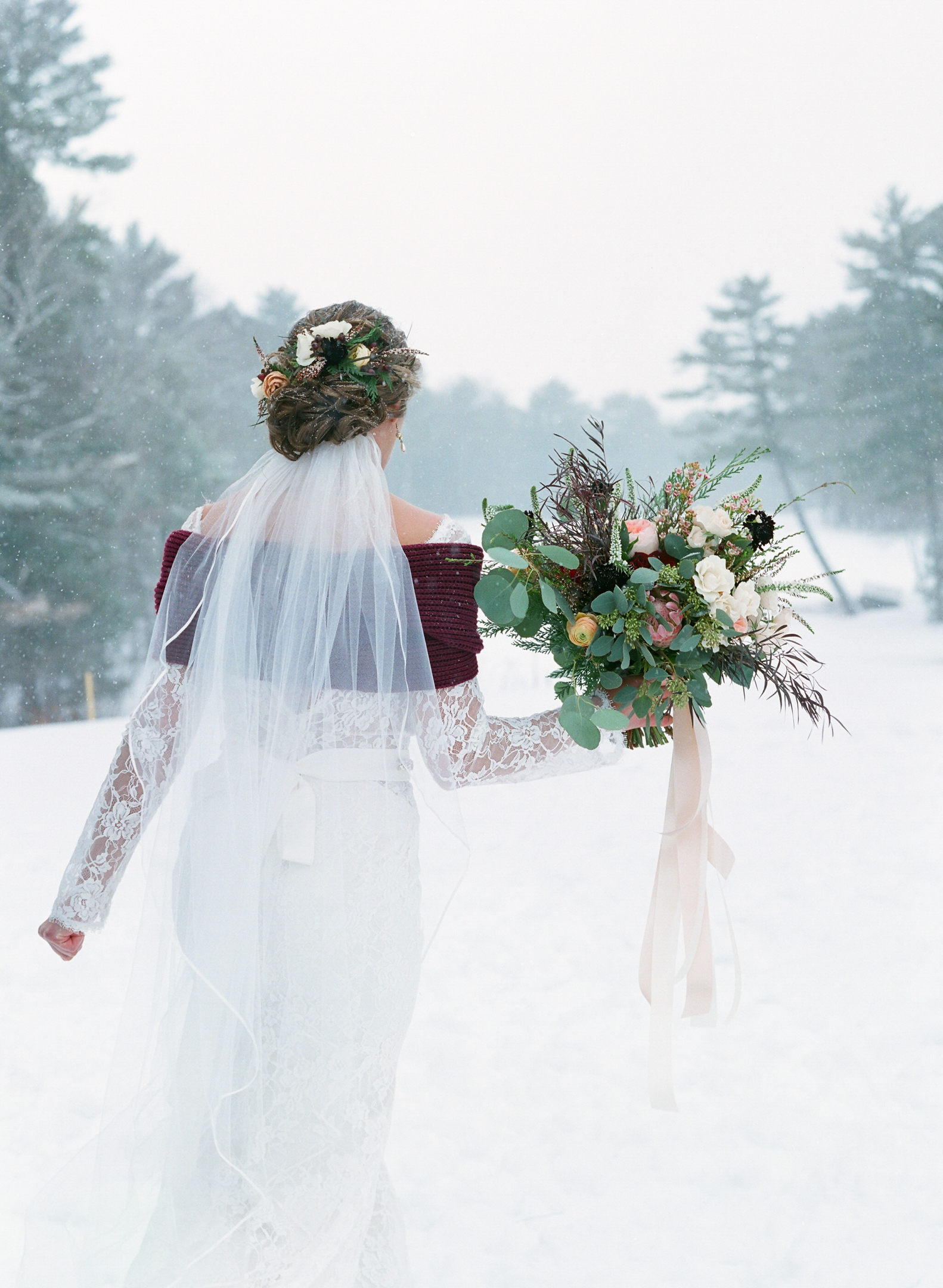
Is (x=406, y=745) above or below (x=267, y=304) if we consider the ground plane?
below

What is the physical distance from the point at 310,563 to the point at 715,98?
21.7 feet

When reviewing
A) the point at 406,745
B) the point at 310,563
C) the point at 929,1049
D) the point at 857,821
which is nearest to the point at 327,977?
the point at 406,745

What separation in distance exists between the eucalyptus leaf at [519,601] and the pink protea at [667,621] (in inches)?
6.2

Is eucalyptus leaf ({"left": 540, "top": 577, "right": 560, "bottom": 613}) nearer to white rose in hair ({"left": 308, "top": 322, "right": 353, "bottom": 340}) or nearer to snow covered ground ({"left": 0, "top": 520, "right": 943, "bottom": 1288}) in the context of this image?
white rose in hair ({"left": 308, "top": 322, "right": 353, "bottom": 340})

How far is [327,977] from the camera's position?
1.35 meters

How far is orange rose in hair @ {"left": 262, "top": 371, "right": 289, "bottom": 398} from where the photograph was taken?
1431mm

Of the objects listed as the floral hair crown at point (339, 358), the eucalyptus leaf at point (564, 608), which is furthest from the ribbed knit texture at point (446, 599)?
the floral hair crown at point (339, 358)

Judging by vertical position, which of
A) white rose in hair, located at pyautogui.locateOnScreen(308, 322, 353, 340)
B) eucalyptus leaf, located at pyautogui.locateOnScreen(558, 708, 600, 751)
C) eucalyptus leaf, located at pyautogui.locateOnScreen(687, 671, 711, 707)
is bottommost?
eucalyptus leaf, located at pyautogui.locateOnScreen(558, 708, 600, 751)

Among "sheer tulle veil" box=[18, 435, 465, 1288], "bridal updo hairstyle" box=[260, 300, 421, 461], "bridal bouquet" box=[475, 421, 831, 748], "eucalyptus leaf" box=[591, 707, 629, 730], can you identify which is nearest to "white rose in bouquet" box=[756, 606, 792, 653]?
"bridal bouquet" box=[475, 421, 831, 748]

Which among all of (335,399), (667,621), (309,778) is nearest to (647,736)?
(667,621)

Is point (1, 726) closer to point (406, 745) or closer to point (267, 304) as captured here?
point (267, 304)

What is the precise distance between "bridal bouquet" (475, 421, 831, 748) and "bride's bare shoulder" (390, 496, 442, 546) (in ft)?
0.25

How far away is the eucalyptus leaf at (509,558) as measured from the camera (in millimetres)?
1348

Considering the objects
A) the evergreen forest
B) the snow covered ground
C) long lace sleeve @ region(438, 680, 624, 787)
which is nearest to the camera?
long lace sleeve @ region(438, 680, 624, 787)
